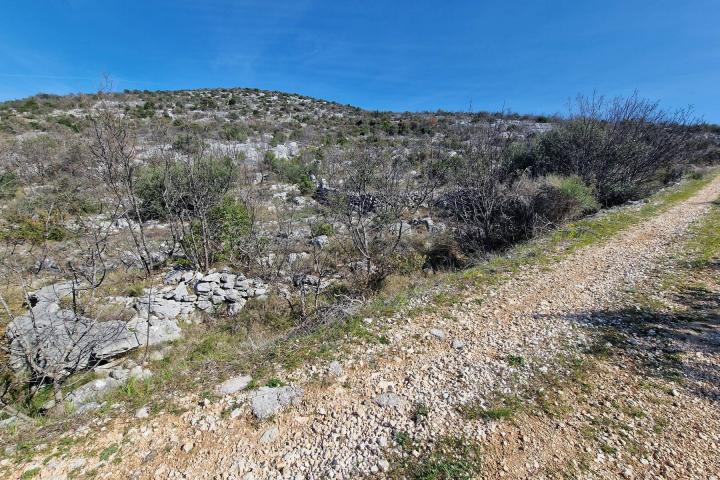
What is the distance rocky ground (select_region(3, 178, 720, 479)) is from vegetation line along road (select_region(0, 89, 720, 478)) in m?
0.03

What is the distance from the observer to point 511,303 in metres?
5.66

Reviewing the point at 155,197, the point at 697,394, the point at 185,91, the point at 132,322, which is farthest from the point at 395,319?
the point at 185,91

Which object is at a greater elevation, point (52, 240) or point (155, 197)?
point (155, 197)

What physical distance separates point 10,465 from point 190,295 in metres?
5.95

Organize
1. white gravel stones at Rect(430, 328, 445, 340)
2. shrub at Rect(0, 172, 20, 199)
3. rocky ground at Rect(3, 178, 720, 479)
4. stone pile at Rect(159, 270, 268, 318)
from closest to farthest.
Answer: rocky ground at Rect(3, 178, 720, 479), white gravel stones at Rect(430, 328, 445, 340), stone pile at Rect(159, 270, 268, 318), shrub at Rect(0, 172, 20, 199)

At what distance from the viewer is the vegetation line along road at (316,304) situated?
300 cm

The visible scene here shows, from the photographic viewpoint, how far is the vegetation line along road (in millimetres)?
3002

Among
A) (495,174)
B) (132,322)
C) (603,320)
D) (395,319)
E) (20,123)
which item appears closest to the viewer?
(603,320)

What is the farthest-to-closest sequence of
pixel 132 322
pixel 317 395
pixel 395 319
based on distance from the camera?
pixel 132 322 → pixel 395 319 → pixel 317 395

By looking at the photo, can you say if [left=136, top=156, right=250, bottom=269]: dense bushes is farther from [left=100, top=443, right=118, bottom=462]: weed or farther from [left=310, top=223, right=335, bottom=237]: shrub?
[left=100, top=443, right=118, bottom=462]: weed

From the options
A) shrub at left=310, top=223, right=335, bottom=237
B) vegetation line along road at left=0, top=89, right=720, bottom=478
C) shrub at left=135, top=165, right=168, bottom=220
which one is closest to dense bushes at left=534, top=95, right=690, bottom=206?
vegetation line along road at left=0, top=89, right=720, bottom=478

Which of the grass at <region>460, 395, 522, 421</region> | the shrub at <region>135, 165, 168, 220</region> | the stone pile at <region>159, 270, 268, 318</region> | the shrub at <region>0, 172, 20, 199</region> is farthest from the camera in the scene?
the shrub at <region>135, 165, 168, 220</region>

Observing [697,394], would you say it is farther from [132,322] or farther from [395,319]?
[132,322]

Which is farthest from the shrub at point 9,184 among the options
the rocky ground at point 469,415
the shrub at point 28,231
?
the rocky ground at point 469,415
